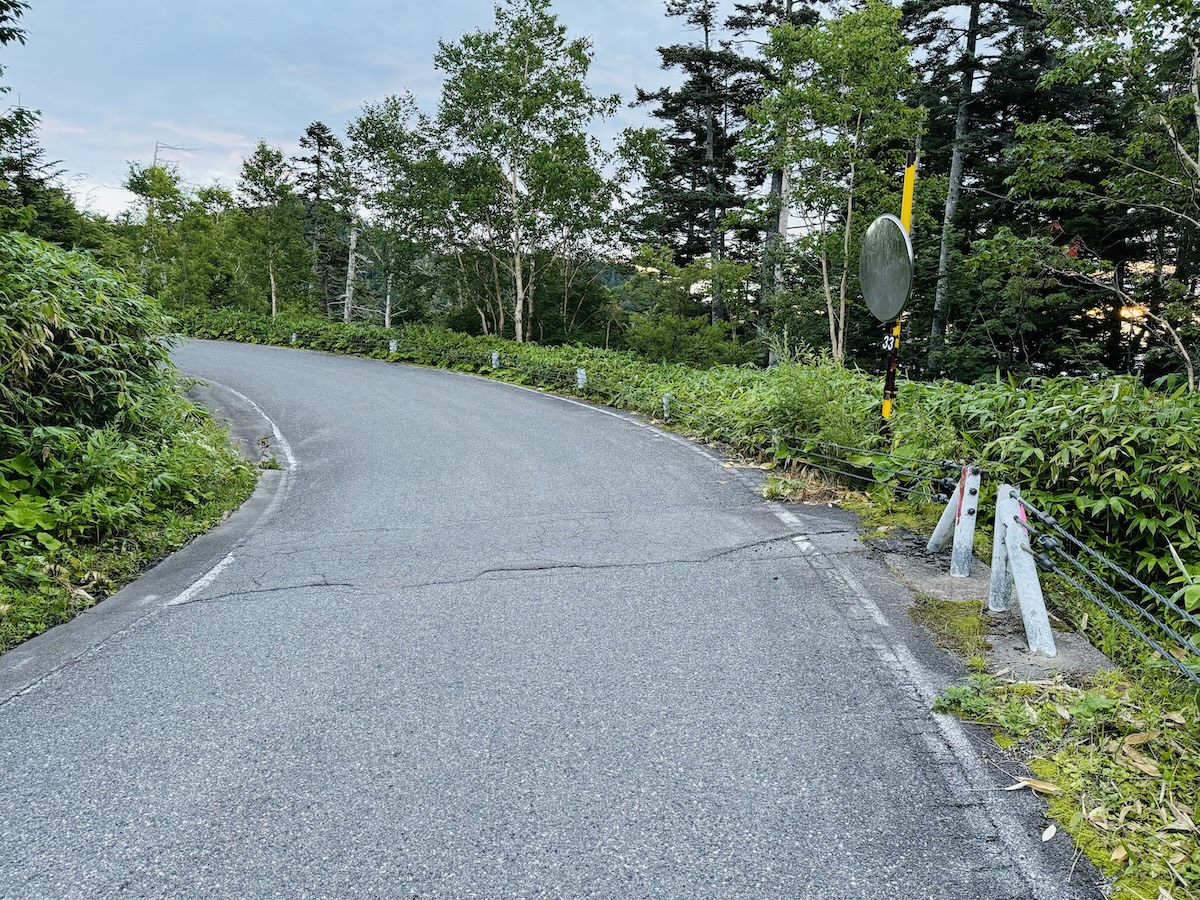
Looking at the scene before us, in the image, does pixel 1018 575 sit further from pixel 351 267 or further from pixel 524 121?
pixel 351 267

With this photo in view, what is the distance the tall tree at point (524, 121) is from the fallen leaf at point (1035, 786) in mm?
21207

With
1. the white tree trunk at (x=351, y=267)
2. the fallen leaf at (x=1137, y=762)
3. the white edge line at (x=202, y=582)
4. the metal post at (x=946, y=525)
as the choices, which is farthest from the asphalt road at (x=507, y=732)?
the white tree trunk at (x=351, y=267)

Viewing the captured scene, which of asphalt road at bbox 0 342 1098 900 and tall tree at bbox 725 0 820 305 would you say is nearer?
asphalt road at bbox 0 342 1098 900

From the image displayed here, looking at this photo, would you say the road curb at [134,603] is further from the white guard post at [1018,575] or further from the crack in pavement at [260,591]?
the white guard post at [1018,575]

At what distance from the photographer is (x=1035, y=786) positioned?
2535 mm

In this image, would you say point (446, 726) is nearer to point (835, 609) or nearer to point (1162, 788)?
point (835, 609)

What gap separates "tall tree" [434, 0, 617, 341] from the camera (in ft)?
68.3

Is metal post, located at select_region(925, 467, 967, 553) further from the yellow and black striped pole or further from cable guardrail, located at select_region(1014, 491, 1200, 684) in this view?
the yellow and black striped pole

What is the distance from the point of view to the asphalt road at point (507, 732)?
222 centimetres

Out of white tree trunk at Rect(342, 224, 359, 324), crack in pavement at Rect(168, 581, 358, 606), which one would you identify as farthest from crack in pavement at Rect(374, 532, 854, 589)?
white tree trunk at Rect(342, 224, 359, 324)

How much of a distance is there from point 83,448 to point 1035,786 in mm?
7146

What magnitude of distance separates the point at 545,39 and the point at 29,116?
15495mm

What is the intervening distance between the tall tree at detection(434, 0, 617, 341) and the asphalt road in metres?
18.6

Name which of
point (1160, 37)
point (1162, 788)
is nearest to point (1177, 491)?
point (1162, 788)
